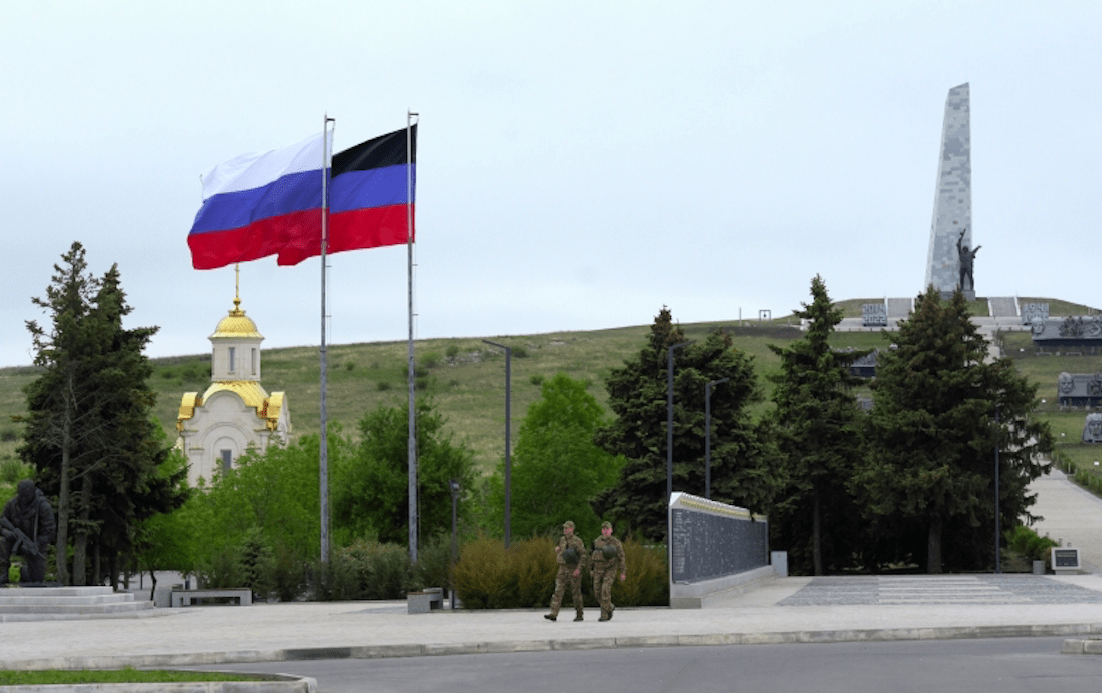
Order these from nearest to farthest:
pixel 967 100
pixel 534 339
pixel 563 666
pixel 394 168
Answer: pixel 563 666 → pixel 394 168 → pixel 967 100 → pixel 534 339

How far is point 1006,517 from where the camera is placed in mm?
59062

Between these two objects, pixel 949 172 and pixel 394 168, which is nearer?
pixel 394 168

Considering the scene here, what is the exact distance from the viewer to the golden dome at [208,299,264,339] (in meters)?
82.4

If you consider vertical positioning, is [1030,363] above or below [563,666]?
above

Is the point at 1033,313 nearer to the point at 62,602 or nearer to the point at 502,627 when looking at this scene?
the point at 62,602

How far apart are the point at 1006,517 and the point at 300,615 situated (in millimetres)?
37880

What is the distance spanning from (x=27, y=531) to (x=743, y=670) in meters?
23.0

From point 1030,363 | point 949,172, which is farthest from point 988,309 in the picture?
point 949,172

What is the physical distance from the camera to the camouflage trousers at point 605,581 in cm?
2408

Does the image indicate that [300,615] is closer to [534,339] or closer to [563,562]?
[563,562]

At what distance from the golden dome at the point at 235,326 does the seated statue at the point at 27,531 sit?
49035 mm

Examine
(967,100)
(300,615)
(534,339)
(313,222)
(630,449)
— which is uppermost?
(967,100)

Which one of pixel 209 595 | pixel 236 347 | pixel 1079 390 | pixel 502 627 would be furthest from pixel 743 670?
pixel 1079 390

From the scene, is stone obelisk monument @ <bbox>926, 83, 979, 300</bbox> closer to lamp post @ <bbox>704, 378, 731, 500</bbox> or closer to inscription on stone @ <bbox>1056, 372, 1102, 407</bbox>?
inscription on stone @ <bbox>1056, 372, 1102, 407</bbox>
